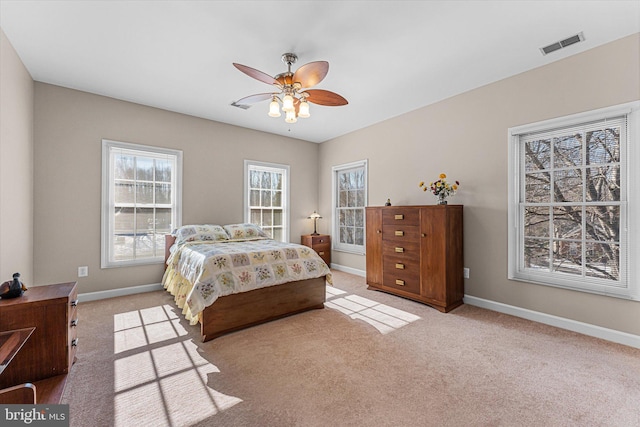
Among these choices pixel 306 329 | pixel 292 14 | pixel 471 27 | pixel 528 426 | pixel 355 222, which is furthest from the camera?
pixel 355 222

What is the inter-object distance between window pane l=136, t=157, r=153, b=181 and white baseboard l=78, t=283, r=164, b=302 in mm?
1581

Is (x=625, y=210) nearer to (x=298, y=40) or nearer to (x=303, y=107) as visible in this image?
(x=303, y=107)

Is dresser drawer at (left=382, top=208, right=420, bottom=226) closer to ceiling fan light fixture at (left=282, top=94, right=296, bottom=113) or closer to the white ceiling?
the white ceiling

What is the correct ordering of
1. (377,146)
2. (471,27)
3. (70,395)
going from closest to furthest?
1. (70,395)
2. (471,27)
3. (377,146)

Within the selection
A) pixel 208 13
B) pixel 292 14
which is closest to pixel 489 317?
pixel 292 14

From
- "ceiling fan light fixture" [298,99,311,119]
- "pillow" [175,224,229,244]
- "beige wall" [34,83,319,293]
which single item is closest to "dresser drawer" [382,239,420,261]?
"ceiling fan light fixture" [298,99,311,119]

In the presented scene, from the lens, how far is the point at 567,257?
284cm

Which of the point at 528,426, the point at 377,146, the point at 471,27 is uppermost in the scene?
the point at 471,27

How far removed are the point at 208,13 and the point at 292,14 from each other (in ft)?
2.19

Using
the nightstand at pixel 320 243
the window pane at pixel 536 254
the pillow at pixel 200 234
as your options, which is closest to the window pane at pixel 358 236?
the nightstand at pixel 320 243

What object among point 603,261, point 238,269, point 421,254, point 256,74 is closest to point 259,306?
point 238,269

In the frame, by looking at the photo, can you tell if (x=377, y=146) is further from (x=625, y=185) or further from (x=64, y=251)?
(x=64, y=251)

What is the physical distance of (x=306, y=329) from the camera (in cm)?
274

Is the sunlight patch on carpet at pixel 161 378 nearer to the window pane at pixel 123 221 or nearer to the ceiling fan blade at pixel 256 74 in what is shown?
the window pane at pixel 123 221
